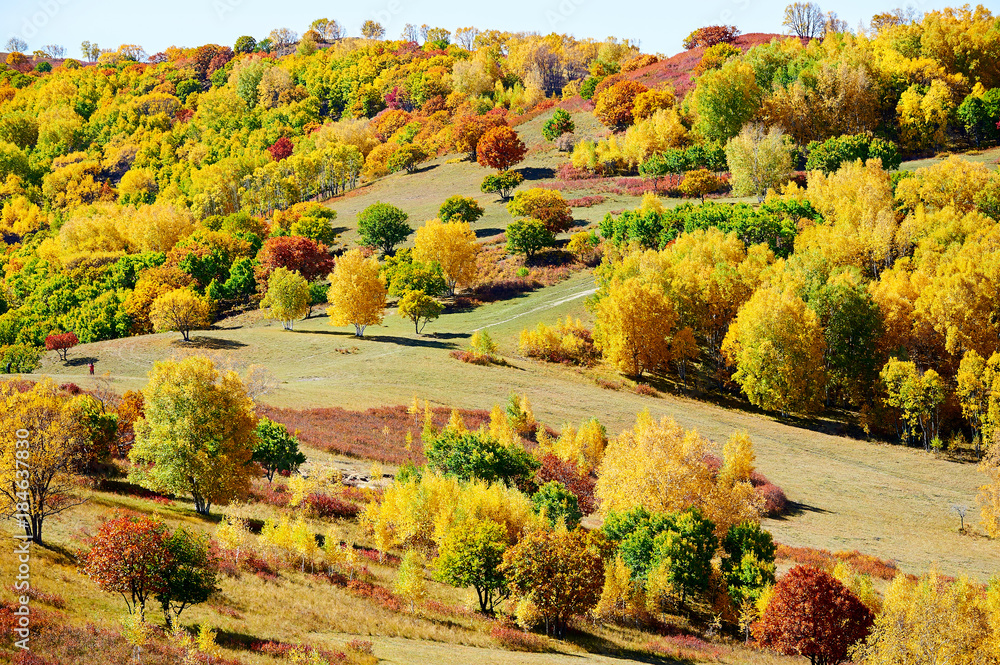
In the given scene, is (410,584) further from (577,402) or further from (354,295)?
(354,295)

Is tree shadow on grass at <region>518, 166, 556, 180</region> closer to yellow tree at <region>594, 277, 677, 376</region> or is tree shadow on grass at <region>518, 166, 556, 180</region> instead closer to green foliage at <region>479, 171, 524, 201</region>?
green foliage at <region>479, 171, 524, 201</region>

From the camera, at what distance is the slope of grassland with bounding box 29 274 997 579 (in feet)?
199

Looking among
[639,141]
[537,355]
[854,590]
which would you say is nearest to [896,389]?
[537,355]

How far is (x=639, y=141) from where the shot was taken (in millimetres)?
162500

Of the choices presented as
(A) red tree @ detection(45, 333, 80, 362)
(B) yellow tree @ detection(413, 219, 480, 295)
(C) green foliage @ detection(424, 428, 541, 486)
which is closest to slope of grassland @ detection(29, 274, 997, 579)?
(A) red tree @ detection(45, 333, 80, 362)

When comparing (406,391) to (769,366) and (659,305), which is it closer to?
(659,305)

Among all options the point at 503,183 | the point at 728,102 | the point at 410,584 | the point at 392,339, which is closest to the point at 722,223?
the point at 728,102

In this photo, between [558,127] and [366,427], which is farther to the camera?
[558,127]

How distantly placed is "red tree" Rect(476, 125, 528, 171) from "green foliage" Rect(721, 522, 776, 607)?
129138 millimetres

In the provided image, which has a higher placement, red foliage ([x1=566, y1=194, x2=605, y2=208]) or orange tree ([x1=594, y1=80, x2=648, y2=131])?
orange tree ([x1=594, y1=80, x2=648, y2=131])

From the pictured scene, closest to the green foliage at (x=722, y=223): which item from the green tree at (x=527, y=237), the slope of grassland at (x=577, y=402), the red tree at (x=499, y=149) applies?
the green tree at (x=527, y=237)

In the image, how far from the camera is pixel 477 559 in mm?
42406

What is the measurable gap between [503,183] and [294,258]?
49.5 m

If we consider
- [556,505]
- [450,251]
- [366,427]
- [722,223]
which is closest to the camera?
[556,505]
